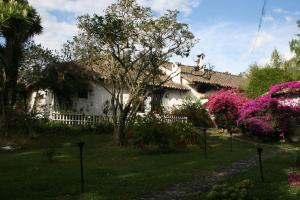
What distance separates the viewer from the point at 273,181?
1052cm

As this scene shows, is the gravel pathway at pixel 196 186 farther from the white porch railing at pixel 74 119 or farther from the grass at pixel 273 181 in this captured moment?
the white porch railing at pixel 74 119

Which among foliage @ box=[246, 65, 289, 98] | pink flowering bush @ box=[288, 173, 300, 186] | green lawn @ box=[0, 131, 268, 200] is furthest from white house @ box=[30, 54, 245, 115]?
pink flowering bush @ box=[288, 173, 300, 186]

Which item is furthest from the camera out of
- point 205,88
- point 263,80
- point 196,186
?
point 205,88

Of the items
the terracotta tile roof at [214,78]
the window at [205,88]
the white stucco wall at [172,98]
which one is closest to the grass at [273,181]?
the white stucco wall at [172,98]

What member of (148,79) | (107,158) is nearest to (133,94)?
(148,79)

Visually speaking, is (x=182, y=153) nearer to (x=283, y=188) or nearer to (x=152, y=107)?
(x=283, y=188)

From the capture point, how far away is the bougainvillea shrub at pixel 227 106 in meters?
27.1

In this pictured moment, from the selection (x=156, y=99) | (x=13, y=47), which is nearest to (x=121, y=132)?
(x=13, y=47)

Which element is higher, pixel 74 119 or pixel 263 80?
pixel 263 80

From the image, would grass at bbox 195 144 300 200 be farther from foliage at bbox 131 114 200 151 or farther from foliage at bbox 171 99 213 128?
foliage at bbox 171 99 213 128

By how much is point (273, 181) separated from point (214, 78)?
98.1 feet

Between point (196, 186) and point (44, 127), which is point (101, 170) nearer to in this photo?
point (196, 186)

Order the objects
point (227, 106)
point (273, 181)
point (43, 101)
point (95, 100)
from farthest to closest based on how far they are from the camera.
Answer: point (95, 100) < point (43, 101) < point (227, 106) < point (273, 181)

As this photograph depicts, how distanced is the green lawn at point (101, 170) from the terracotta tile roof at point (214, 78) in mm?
17791
